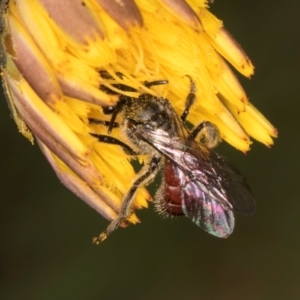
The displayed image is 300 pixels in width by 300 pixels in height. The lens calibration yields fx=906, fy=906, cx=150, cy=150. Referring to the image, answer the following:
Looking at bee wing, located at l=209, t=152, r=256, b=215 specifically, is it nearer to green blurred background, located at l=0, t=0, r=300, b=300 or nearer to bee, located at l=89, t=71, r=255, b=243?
bee, located at l=89, t=71, r=255, b=243

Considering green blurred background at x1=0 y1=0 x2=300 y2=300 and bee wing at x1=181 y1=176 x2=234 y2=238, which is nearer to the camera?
bee wing at x1=181 y1=176 x2=234 y2=238

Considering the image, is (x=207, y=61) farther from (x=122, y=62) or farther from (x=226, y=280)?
(x=226, y=280)

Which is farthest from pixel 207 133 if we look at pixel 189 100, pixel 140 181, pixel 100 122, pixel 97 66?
pixel 97 66

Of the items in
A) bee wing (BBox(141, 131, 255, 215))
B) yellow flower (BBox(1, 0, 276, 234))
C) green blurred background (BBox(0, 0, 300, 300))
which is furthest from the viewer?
green blurred background (BBox(0, 0, 300, 300))

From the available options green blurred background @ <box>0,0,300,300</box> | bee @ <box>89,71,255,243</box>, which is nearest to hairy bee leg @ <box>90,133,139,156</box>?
bee @ <box>89,71,255,243</box>

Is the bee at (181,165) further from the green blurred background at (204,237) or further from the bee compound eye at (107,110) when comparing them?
the green blurred background at (204,237)

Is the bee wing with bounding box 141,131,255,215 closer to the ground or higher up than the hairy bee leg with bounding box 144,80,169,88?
closer to the ground
